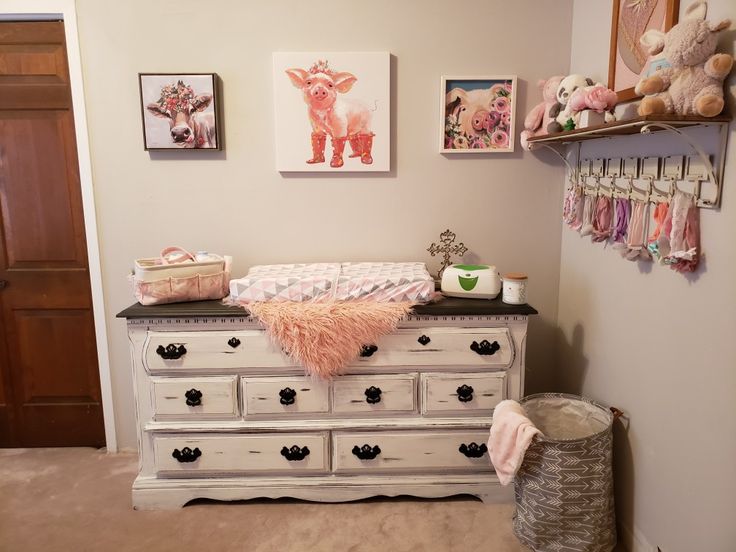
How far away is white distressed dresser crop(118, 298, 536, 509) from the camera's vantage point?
2.12 m

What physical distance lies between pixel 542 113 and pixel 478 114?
28 cm

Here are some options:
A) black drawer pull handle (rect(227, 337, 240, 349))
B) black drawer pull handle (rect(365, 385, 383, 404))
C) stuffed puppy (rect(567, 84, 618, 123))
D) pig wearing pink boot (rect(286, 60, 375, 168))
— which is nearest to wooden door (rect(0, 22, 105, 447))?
black drawer pull handle (rect(227, 337, 240, 349))

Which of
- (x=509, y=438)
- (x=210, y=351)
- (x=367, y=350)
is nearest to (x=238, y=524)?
(x=210, y=351)

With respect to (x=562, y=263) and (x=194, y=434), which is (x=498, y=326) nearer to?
(x=562, y=263)

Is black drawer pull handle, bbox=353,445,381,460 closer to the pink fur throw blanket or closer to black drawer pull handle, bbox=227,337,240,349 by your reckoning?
the pink fur throw blanket

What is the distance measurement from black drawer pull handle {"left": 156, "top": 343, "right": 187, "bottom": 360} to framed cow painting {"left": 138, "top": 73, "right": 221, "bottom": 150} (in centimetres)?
90

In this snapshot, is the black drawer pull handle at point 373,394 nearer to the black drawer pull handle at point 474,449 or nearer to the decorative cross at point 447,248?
the black drawer pull handle at point 474,449

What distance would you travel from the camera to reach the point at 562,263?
254 cm

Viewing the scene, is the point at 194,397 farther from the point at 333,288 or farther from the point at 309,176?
the point at 309,176

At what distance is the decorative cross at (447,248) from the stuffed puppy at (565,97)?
2.14ft

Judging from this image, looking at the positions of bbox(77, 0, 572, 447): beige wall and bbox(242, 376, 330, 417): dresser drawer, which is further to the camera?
bbox(77, 0, 572, 447): beige wall

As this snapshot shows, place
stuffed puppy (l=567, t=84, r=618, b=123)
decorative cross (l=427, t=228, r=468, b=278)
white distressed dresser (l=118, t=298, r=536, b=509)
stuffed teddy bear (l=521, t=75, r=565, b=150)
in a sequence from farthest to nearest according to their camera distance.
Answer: decorative cross (l=427, t=228, r=468, b=278)
stuffed teddy bear (l=521, t=75, r=565, b=150)
white distressed dresser (l=118, t=298, r=536, b=509)
stuffed puppy (l=567, t=84, r=618, b=123)

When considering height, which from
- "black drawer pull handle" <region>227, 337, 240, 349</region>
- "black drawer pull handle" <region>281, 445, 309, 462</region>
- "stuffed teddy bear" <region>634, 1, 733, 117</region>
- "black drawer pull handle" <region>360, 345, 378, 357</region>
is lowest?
"black drawer pull handle" <region>281, 445, 309, 462</region>

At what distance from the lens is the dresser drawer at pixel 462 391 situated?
2160mm
